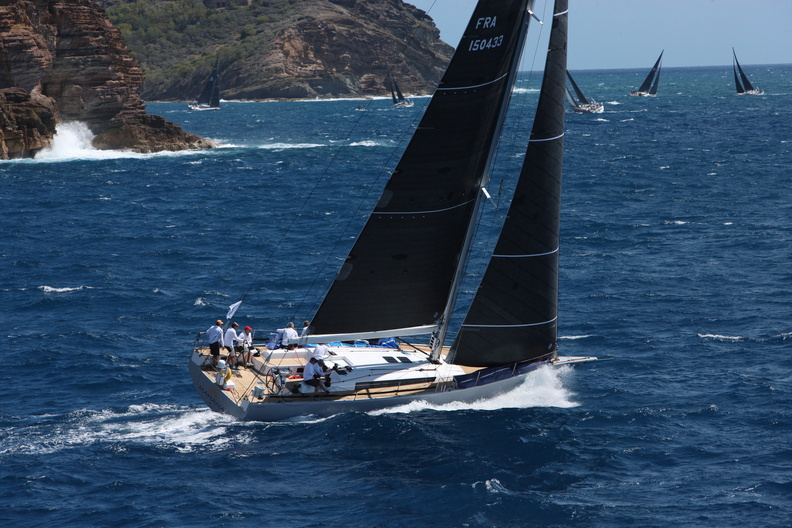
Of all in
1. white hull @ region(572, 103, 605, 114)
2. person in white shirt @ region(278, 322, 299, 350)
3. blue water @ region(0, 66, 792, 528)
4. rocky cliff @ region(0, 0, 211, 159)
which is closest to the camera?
blue water @ region(0, 66, 792, 528)

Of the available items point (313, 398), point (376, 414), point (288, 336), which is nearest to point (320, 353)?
point (313, 398)

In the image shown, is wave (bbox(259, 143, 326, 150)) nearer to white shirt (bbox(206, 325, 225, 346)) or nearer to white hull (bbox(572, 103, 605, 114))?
white hull (bbox(572, 103, 605, 114))

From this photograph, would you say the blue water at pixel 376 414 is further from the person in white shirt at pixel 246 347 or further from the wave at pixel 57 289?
the person in white shirt at pixel 246 347

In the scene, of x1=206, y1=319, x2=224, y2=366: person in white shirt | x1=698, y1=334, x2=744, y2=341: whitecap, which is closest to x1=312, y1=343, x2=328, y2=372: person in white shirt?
x1=206, y1=319, x2=224, y2=366: person in white shirt

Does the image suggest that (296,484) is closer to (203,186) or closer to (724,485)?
(724,485)

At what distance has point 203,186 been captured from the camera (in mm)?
80312

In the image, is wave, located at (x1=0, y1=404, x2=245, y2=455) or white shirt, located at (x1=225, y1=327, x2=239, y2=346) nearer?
wave, located at (x1=0, y1=404, x2=245, y2=455)

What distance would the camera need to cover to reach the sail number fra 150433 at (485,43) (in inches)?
1053

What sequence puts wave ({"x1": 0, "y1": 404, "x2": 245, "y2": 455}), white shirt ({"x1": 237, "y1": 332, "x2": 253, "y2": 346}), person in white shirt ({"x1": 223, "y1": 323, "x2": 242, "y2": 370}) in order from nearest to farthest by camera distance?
wave ({"x1": 0, "y1": 404, "x2": 245, "y2": 455}) < person in white shirt ({"x1": 223, "y1": 323, "x2": 242, "y2": 370}) < white shirt ({"x1": 237, "y1": 332, "x2": 253, "y2": 346})

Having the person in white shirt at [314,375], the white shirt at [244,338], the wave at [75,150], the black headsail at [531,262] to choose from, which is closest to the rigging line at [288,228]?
the white shirt at [244,338]

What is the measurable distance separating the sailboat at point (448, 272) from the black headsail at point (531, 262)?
0.03m

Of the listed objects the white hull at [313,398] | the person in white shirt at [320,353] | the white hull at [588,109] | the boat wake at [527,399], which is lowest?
the boat wake at [527,399]

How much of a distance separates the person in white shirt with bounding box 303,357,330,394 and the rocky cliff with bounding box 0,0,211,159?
68.1m

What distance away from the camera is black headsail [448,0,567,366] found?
27.4 metres
